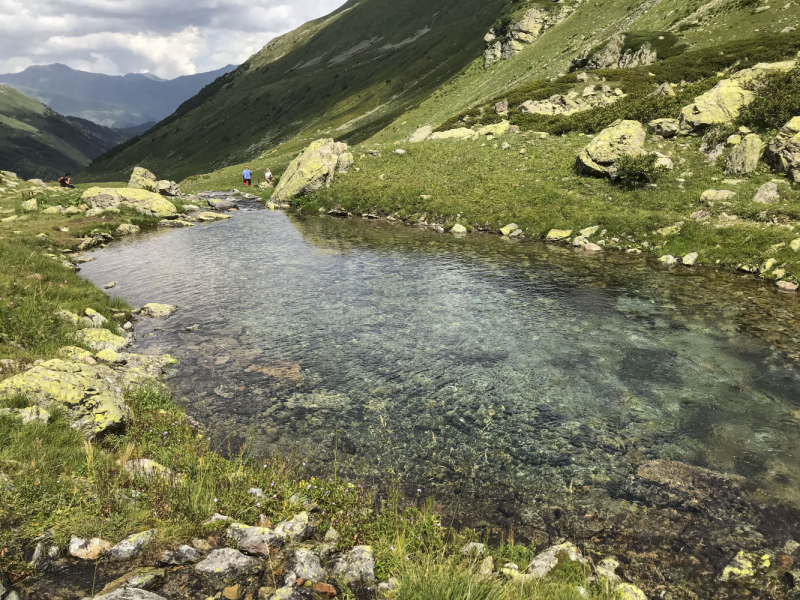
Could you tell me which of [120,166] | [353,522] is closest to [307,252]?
[353,522]

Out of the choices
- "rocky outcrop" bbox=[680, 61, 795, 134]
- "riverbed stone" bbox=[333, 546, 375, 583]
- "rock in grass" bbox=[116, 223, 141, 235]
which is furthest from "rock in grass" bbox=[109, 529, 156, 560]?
"rocky outcrop" bbox=[680, 61, 795, 134]

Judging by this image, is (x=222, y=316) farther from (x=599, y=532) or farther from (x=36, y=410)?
(x=599, y=532)

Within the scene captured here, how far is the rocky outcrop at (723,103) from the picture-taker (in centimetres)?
3744

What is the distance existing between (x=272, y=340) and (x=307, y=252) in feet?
47.5

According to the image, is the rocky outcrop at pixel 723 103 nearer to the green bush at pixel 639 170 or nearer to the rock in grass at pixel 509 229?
the green bush at pixel 639 170

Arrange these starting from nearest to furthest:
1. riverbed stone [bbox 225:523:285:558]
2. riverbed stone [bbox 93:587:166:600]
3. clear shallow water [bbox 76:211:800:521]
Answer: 1. riverbed stone [bbox 93:587:166:600]
2. riverbed stone [bbox 225:523:285:558]
3. clear shallow water [bbox 76:211:800:521]

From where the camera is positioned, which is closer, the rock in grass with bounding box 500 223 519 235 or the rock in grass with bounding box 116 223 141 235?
the rock in grass with bounding box 500 223 519 235

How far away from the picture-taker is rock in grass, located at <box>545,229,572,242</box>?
3044 centimetres

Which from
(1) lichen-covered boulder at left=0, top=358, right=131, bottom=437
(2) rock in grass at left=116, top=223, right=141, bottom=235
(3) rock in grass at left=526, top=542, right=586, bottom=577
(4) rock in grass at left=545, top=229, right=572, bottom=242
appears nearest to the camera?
(3) rock in grass at left=526, top=542, right=586, bottom=577

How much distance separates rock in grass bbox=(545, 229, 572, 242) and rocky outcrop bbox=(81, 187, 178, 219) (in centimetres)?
3992

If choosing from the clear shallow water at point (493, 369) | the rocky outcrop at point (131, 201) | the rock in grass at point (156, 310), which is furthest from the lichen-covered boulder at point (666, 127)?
the rocky outcrop at point (131, 201)

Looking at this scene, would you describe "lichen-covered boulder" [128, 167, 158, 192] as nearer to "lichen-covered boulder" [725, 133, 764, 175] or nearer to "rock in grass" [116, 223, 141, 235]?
"rock in grass" [116, 223, 141, 235]

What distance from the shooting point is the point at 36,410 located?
8.80 metres

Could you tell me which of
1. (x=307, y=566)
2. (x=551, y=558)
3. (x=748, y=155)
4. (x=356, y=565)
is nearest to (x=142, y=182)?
(x=307, y=566)
